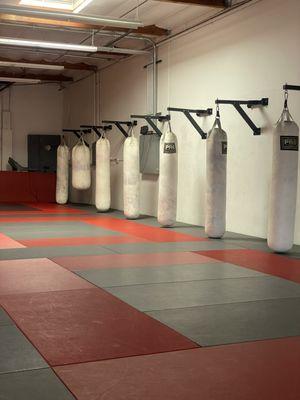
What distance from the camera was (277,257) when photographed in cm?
687

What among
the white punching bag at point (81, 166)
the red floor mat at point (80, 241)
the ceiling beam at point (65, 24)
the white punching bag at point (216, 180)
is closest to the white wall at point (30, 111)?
the white punching bag at point (81, 166)

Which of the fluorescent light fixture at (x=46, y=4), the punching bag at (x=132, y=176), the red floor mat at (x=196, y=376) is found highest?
the fluorescent light fixture at (x=46, y=4)

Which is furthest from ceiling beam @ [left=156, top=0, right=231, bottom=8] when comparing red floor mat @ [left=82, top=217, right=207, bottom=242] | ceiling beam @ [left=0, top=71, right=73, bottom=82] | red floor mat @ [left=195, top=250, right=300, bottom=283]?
ceiling beam @ [left=0, top=71, right=73, bottom=82]

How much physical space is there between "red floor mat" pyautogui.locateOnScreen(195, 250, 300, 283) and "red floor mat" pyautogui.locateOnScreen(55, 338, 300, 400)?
8.00 ft

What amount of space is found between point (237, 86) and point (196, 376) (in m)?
6.98

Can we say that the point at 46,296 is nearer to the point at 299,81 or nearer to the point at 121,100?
the point at 299,81

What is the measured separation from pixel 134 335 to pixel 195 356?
1.78 ft

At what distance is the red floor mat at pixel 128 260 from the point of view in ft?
20.2

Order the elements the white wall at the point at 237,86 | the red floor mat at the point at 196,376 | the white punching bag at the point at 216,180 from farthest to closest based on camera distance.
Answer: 1. the white punching bag at the point at 216,180
2. the white wall at the point at 237,86
3. the red floor mat at the point at 196,376

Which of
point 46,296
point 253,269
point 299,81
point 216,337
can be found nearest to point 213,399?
point 216,337

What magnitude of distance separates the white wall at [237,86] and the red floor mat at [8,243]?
12.0 feet

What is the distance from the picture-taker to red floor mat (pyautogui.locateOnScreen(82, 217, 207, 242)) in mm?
8539

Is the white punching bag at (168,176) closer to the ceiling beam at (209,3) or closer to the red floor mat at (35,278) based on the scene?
the ceiling beam at (209,3)

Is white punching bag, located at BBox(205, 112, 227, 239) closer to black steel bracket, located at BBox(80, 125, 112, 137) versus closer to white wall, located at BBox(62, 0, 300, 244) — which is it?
white wall, located at BBox(62, 0, 300, 244)
